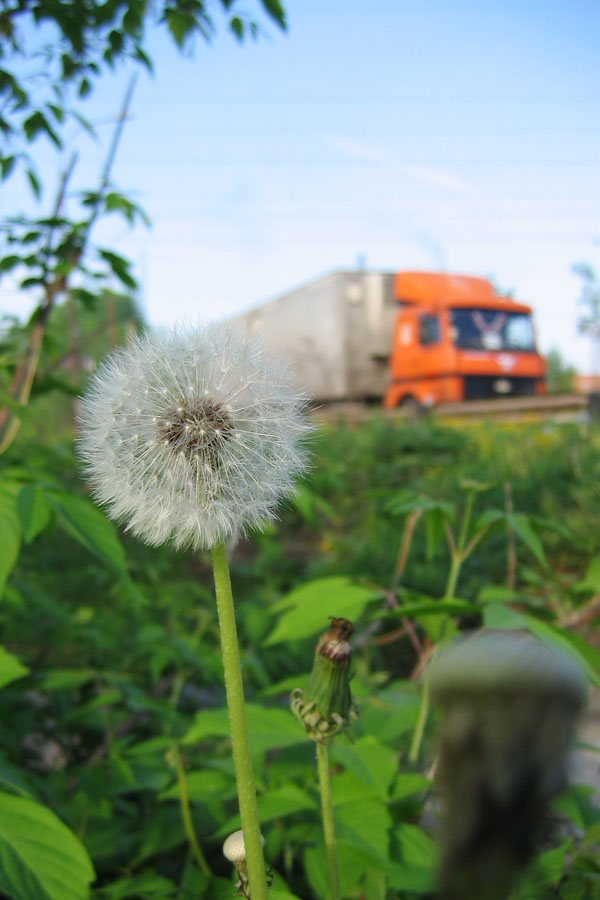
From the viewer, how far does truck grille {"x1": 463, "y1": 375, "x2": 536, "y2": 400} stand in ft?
59.5

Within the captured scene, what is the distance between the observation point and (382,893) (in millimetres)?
1118

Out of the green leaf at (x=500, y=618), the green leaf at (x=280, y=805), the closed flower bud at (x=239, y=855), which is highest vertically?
the green leaf at (x=500, y=618)

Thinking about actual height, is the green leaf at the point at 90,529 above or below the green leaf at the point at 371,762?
above

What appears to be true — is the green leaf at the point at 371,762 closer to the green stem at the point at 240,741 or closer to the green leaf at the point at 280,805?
the green leaf at the point at 280,805

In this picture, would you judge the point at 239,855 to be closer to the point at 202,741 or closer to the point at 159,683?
the point at 202,741

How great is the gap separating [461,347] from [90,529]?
17.3 m

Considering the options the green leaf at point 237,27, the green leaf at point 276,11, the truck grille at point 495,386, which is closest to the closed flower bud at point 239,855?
the green leaf at point 276,11

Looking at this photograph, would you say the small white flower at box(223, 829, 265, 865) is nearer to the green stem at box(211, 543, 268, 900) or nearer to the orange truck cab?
the green stem at box(211, 543, 268, 900)

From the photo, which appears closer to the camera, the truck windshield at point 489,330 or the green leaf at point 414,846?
the green leaf at point 414,846

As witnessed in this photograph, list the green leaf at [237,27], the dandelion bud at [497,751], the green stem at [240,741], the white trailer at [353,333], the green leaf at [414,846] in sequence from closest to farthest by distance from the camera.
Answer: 1. the dandelion bud at [497,751]
2. the green stem at [240,741]
3. the green leaf at [414,846]
4. the green leaf at [237,27]
5. the white trailer at [353,333]

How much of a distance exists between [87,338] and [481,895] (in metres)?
3.41

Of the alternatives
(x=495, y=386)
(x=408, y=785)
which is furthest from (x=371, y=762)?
(x=495, y=386)

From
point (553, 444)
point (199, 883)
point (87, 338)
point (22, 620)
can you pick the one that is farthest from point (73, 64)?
point (553, 444)

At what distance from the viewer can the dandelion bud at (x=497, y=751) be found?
0.89 feet
